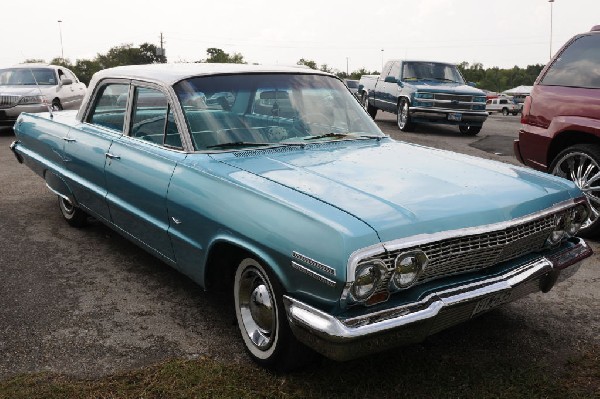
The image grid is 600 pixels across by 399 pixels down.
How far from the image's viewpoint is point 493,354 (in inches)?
125

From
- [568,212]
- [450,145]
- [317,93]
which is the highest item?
[317,93]

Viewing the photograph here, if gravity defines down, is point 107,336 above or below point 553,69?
below

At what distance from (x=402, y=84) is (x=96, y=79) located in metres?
Result: 9.82

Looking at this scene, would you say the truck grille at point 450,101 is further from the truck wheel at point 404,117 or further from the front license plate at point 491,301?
the front license plate at point 491,301

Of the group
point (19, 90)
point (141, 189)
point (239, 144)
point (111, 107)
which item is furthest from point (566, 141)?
point (19, 90)

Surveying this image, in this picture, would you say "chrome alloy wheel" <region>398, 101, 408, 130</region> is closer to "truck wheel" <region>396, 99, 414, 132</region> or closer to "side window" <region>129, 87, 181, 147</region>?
"truck wheel" <region>396, 99, 414, 132</region>

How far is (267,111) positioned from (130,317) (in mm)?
1580

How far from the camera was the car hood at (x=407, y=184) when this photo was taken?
2570mm

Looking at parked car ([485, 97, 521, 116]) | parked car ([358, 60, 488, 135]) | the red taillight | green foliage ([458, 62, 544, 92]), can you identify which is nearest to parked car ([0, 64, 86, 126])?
parked car ([358, 60, 488, 135])

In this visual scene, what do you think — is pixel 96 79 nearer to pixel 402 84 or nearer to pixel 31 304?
pixel 31 304

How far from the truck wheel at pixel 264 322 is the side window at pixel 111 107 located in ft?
5.97

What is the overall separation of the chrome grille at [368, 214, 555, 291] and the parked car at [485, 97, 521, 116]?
124 feet

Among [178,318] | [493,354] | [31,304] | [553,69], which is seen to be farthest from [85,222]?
[553,69]

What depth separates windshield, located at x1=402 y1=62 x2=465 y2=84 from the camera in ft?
45.1
